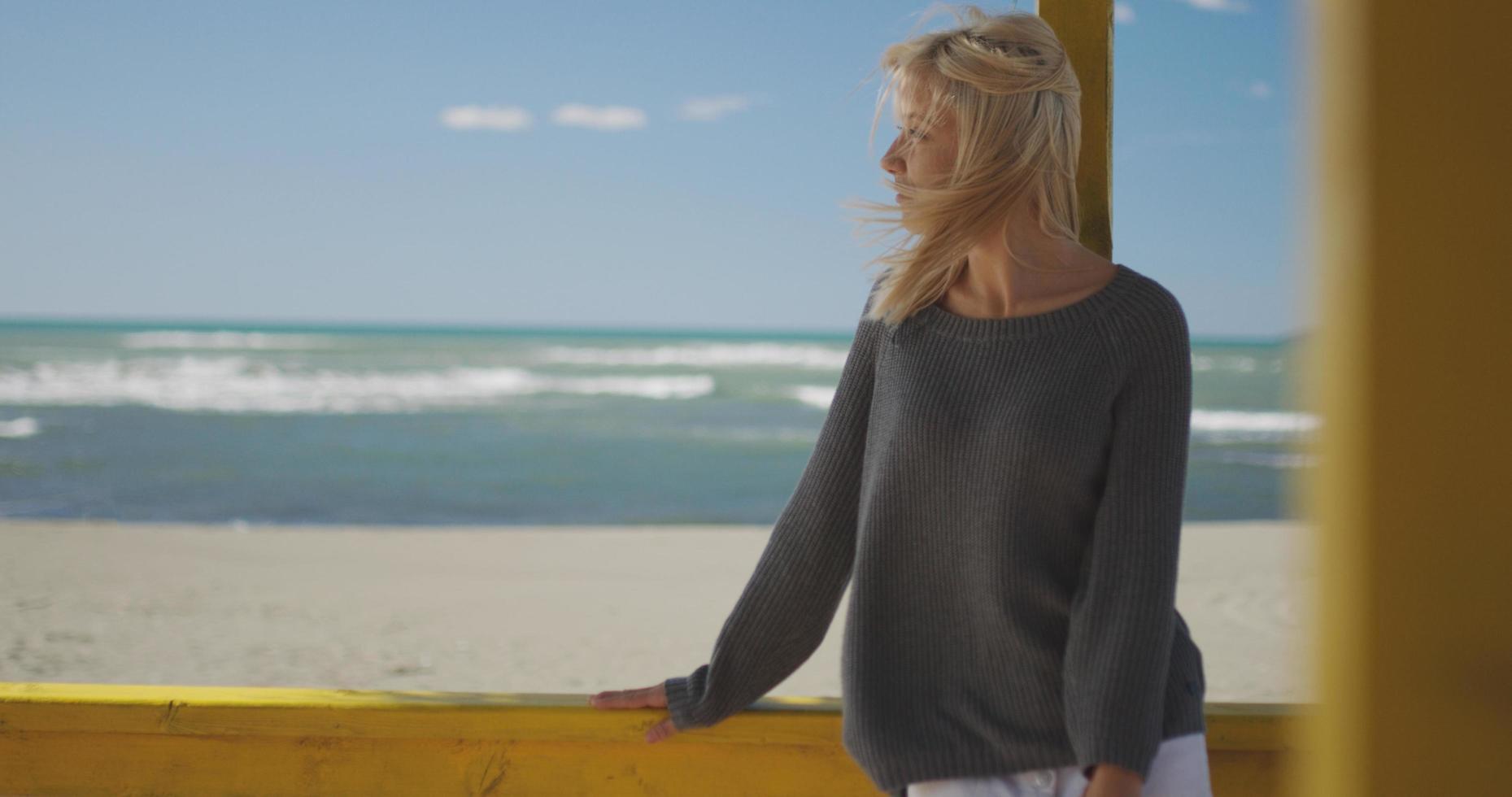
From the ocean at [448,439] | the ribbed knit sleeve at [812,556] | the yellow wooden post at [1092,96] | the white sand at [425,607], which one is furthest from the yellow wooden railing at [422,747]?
the white sand at [425,607]

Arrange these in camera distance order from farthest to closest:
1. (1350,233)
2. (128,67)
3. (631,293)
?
(631,293) → (128,67) → (1350,233)

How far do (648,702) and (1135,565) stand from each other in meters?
0.73

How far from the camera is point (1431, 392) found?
1.38 feet

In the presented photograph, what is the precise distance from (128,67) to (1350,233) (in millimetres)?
44668

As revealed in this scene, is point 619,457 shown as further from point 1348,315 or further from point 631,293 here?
point 631,293

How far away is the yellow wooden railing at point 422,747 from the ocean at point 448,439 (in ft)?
3.85

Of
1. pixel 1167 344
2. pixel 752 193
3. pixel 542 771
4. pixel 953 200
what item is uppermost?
pixel 953 200

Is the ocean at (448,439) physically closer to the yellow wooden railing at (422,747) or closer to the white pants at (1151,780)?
the white pants at (1151,780)

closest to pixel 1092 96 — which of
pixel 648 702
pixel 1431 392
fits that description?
pixel 648 702

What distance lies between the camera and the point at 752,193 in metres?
45.4

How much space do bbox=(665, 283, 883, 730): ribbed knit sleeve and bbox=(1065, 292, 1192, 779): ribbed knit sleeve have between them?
0.34 meters

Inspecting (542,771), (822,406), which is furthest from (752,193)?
(542,771)

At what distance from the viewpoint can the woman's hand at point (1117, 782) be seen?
3.70 ft

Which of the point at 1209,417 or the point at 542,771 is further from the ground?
the point at 542,771
